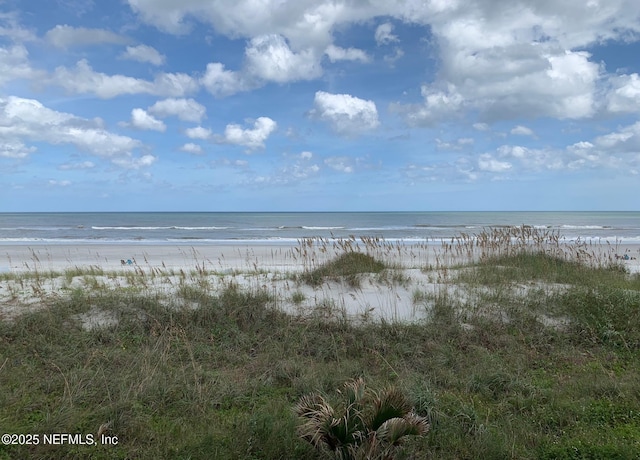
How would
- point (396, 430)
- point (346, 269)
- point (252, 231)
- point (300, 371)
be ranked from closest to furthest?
point (396, 430) < point (300, 371) < point (346, 269) < point (252, 231)

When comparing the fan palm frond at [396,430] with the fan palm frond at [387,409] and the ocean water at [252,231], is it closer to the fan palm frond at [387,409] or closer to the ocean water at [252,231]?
the fan palm frond at [387,409]

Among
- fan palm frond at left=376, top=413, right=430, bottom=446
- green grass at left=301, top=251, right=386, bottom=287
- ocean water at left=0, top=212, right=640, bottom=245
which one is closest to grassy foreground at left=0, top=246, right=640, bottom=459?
fan palm frond at left=376, top=413, right=430, bottom=446

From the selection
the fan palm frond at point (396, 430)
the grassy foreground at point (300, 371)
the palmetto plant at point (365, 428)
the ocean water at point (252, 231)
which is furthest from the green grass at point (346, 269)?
the fan palm frond at point (396, 430)

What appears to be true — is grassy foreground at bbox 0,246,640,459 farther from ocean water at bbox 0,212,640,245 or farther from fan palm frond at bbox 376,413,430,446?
ocean water at bbox 0,212,640,245

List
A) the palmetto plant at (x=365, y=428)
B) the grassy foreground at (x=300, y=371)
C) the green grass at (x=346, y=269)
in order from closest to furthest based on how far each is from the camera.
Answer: the palmetto plant at (x=365, y=428) → the grassy foreground at (x=300, y=371) → the green grass at (x=346, y=269)

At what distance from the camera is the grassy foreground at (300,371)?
12.3 ft

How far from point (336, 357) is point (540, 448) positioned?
269 cm

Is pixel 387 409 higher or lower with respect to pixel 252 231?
higher

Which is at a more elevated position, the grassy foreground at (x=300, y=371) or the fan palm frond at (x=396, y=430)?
the fan palm frond at (x=396, y=430)

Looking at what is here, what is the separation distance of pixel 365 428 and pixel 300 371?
2.05 metres

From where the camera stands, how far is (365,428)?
3248mm

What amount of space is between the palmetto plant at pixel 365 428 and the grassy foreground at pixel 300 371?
407 millimetres

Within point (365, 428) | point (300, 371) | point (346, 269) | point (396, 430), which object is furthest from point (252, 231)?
point (396, 430)

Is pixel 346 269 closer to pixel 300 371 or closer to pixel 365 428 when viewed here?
pixel 300 371
